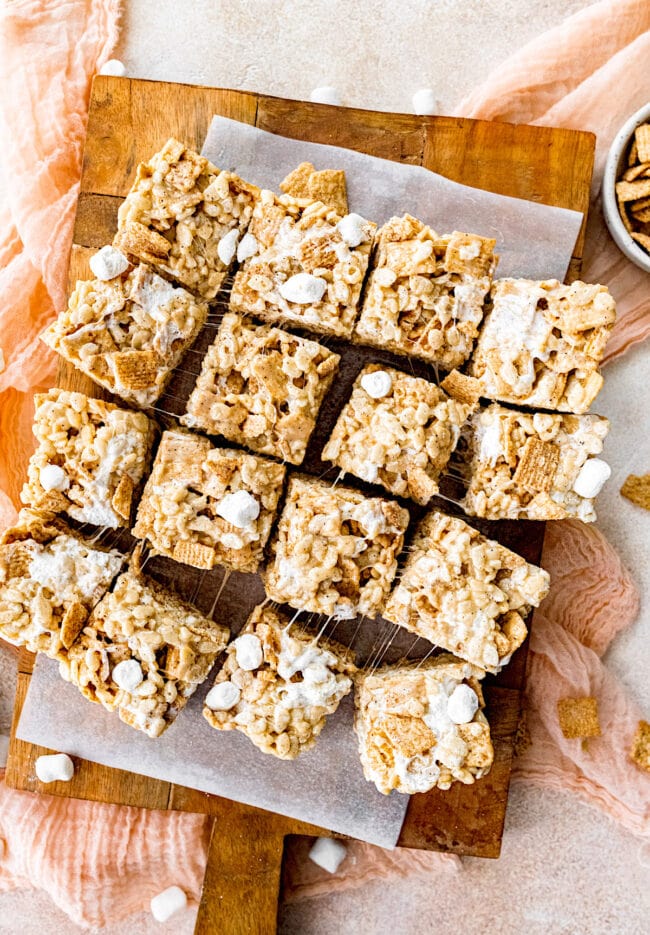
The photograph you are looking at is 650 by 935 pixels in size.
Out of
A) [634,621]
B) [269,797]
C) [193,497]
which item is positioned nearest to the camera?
[193,497]

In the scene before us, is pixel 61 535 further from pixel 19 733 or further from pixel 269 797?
pixel 269 797

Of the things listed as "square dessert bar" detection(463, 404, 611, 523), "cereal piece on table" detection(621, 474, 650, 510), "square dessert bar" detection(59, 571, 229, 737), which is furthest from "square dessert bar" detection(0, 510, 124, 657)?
"cereal piece on table" detection(621, 474, 650, 510)

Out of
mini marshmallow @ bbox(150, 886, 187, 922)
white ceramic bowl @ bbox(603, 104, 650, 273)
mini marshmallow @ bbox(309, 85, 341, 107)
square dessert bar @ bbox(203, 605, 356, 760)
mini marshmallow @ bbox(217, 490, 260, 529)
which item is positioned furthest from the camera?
mini marshmallow @ bbox(150, 886, 187, 922)

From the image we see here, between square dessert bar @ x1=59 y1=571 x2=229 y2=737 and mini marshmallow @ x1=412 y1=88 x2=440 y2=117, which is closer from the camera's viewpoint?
square dessert bar @ x1=59 y1=571 x2=229 y2=737

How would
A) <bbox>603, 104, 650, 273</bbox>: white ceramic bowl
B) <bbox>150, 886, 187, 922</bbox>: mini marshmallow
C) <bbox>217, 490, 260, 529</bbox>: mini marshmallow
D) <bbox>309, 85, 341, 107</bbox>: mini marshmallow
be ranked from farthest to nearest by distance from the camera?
1. <bbox>150, 886, 187, 922</bbox>: mini marshmallow
2. <bbox>309, 85, 341, 107</bbox>: mini marshmallow
3. <bbox>603, 104, 650, 273</bbox>: white ceramic bowl
4. <bbox>217, 490, 260, 529</bbox>: mini marshmallow

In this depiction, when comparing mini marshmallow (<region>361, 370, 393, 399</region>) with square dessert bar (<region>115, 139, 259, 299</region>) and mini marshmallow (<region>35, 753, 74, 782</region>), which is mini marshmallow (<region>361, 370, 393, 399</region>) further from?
mini marshmallow (<region>35, 753, 74, 782</region>)

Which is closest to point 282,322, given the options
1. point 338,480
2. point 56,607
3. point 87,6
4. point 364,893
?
point 338,480

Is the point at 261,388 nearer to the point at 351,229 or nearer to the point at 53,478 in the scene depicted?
the point at 351,229
